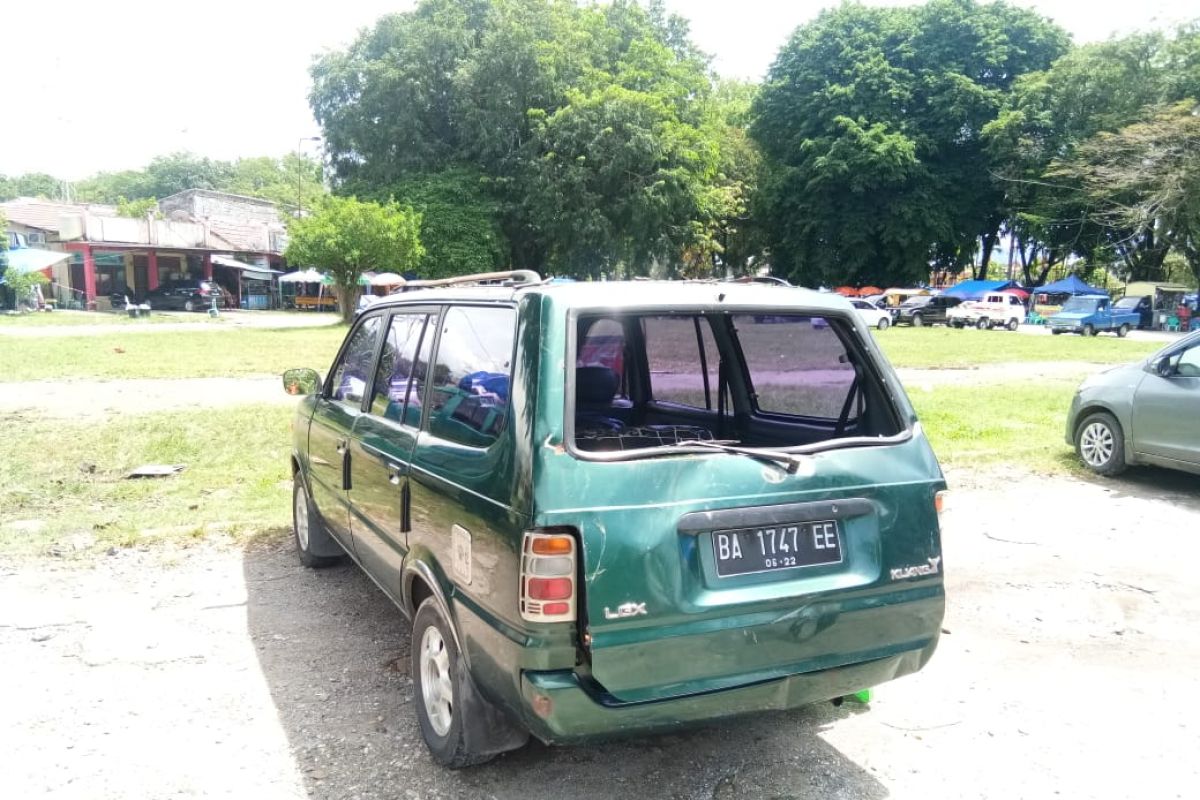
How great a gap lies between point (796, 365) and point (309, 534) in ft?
9.77

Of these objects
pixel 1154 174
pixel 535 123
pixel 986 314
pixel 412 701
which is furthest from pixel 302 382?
pixel 1154 174

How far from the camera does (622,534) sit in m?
2.55

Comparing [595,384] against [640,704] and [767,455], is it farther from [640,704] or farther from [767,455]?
[640,704]

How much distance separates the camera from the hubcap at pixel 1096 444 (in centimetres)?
766

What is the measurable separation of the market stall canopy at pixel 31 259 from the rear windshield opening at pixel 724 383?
4083 cm

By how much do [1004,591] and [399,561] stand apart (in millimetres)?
3526

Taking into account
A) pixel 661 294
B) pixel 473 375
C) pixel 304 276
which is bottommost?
pixel 473 375

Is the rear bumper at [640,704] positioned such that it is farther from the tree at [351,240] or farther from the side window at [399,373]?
the tree at [351,240]

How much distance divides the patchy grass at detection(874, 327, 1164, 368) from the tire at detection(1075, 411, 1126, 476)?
9627 mm

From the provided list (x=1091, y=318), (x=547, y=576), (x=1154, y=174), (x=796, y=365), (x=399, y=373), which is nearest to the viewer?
(x=547, y=576)

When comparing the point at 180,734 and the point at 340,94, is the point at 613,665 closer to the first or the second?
the point at 180,734

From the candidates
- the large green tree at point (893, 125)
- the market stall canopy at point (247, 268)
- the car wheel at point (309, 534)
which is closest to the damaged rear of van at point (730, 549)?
the car wheel at point (309, 534)

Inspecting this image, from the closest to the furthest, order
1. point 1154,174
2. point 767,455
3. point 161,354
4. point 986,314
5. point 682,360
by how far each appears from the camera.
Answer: point 767,455 < point 682,360 < point 161,354 < point 1154,174 < point 986,314

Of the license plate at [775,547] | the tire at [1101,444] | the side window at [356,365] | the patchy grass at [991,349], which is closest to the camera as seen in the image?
the license plate at [775,547]
